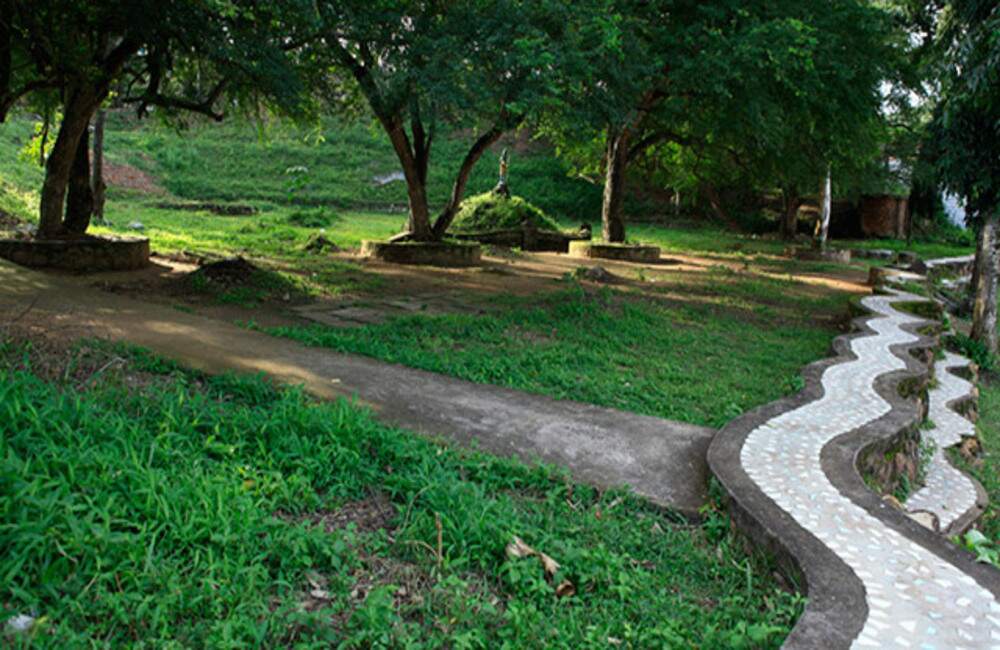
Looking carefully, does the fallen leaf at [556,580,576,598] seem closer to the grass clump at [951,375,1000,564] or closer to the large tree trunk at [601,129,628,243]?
the grass clump at [951,375,1000,564]

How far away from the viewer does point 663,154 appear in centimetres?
2219

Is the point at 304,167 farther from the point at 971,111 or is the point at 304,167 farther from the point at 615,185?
the point at 971,111

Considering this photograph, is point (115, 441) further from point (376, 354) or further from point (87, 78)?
point (87, 78)

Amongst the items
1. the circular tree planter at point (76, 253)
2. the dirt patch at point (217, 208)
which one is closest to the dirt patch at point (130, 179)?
the dirt patch at point (217, 208)

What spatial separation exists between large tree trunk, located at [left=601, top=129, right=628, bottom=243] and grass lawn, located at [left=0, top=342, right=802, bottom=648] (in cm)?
1398

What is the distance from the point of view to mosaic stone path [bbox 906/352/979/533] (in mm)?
4895

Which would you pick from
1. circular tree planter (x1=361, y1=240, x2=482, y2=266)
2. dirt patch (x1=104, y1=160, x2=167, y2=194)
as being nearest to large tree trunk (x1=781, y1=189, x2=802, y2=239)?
circular tree planter (x1=361, y1=240, x2=482, y2=266)

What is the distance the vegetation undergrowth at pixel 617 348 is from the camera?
221 inches

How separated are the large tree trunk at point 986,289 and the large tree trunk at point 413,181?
27.6ft

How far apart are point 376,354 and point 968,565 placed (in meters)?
4.08

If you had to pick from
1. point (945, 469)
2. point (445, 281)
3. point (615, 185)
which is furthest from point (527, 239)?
point (945, 469)

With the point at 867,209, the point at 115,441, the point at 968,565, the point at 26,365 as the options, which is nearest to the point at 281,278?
the point at 26,365

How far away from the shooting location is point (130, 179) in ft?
85.7

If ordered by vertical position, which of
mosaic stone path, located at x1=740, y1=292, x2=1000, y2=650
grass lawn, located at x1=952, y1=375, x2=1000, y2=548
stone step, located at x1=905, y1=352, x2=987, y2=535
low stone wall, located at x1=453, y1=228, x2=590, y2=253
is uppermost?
low stone wall, located at x1=453, y1=228, x2=590, y2=253
